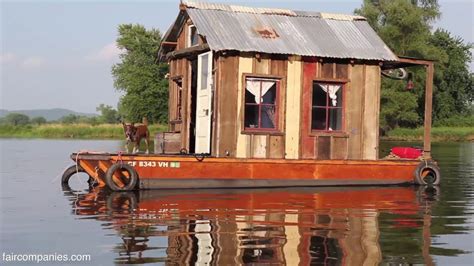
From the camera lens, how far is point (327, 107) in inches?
Answer: 702

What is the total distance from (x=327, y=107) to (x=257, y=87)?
1.88m

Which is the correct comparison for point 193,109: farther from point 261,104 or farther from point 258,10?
point 258,10

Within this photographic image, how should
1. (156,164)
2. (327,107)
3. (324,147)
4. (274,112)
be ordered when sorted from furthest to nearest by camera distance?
(327,107) → (324,147) → (274,112) → (156,164)

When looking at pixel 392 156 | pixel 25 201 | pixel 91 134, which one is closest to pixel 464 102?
pixel 91 134

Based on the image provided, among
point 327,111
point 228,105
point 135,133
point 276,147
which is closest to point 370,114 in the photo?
point 327,111

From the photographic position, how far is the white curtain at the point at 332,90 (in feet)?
58.4

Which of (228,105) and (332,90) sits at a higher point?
(332,90)

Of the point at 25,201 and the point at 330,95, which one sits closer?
the point at 25,201

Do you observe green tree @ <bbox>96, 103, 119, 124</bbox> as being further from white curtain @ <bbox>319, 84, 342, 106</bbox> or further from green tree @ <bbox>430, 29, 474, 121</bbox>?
white curtain @ <bbox>319, 84, 342, 106</bbox>

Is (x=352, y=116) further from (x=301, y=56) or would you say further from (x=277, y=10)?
(x=277, y=10)

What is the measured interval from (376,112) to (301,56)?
2407mm

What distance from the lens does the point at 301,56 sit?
1734 centimetres

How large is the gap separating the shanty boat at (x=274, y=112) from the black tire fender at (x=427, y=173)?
0.03m

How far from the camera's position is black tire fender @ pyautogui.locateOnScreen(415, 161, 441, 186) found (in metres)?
18.2
